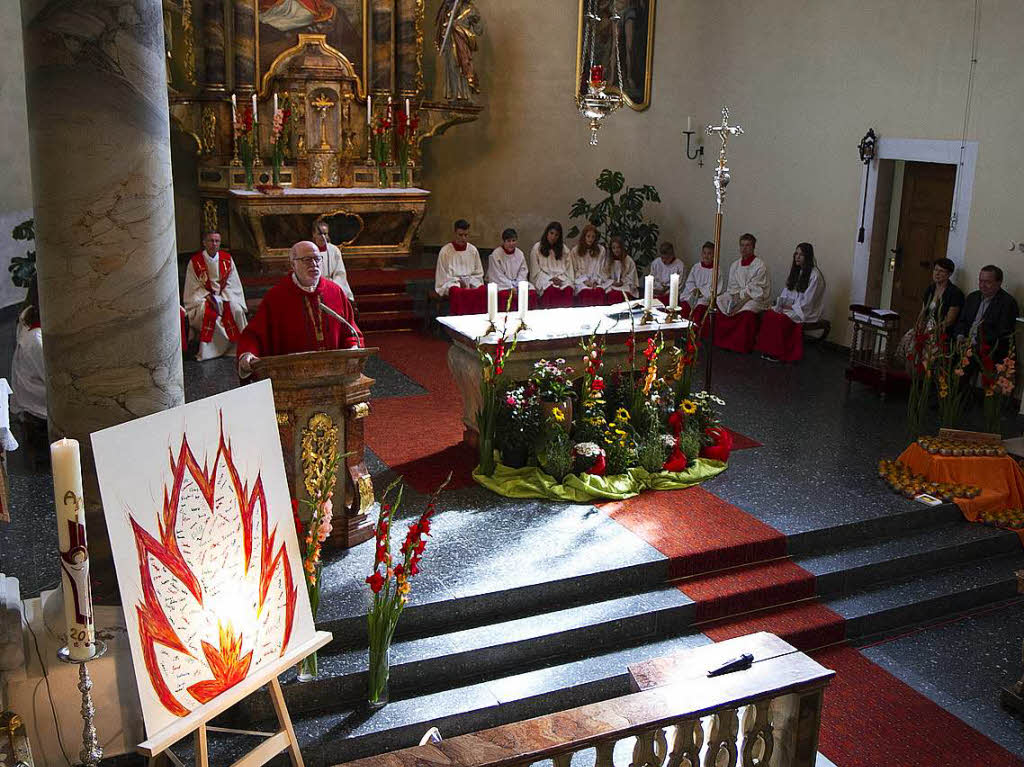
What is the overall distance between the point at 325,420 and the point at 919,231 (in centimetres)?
740

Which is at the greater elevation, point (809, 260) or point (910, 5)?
point (910, 5)

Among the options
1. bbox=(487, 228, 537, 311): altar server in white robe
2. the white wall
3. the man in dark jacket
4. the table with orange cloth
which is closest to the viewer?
the table with orange cloth

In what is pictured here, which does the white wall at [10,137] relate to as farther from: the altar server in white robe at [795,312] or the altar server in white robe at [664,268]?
the altar server in white robe at [795,312]

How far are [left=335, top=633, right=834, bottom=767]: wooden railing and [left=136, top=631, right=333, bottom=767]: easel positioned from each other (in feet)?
3.06

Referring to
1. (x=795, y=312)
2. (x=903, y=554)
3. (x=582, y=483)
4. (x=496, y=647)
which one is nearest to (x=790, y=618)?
(x=903, y=554)

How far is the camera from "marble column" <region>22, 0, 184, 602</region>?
4379 millimetres

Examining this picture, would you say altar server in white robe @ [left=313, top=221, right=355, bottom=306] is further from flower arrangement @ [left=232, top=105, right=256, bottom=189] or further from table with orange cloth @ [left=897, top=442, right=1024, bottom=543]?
table with orange cloth @ [left=897, top=442, right=1024, bottom=543]

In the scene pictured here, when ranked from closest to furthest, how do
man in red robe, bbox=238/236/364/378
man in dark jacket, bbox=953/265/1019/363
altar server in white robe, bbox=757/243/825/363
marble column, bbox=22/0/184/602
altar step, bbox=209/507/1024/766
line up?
marble column, bbox=22/0/184/602 < altar step, bbox=209/507/1024/766 < man in red robe, bbox=238/236/364/378 < man in dark jacket, bbox=953/265/1019/363 < altar server in white robe, bbox=757/243/825/363

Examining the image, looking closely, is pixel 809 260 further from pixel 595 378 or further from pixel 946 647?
pixel 946 647

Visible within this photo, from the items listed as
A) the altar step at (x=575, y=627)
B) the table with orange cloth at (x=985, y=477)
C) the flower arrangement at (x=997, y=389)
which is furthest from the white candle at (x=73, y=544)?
the flower arrangement at (x=997, y=389)

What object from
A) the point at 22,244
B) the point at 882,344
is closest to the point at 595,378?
the point at 882,344

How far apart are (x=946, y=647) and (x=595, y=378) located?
2.86m

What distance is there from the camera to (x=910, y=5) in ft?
34.1

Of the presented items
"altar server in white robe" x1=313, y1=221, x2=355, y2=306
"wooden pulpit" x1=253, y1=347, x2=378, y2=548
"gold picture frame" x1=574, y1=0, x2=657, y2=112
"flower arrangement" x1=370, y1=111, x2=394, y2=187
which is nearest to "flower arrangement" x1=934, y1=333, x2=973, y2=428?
"wooden pulpit" x1=253, y1=347, x2=378, y2=548
